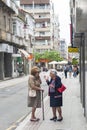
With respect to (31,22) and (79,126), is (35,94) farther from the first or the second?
(31,22)

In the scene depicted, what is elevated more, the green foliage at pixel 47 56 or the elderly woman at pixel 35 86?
the elderly woman at pixel 35 86

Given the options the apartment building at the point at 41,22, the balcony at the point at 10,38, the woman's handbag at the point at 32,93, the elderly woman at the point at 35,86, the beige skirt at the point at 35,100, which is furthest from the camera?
the apartment building at the point at 41,22

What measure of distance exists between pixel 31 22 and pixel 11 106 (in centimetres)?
7990

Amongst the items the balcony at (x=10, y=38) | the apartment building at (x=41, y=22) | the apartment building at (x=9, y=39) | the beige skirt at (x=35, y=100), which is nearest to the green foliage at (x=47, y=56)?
the apartment building at (x=41, y=22)

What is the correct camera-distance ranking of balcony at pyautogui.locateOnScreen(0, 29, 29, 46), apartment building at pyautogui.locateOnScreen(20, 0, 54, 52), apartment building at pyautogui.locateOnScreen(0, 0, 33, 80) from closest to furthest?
balcony at pyautogui.locateOnScreen(0, 29, 29, 46) < apartment building at pyautogui.locateOnScreen(0, 0, 33, 80) < apartment building at pyautogui.locateOnScreen(20, 0, 54, 52)

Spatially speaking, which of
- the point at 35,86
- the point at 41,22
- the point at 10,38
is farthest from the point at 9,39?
the point at 41,22

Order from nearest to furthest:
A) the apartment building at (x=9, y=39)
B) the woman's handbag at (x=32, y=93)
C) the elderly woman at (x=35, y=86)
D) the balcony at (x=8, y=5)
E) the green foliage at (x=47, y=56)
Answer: the elderly woman at (x=35, y=86) → the woman's handbag at (x=32, y=93) → the apartment building at (x=9, y=39) → the balcony at (x=8, y=5) → the green foliage at (x=47, y=56)

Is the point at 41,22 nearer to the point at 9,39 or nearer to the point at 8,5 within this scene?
the point at 8,5

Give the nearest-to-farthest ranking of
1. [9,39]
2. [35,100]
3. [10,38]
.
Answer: [35,100]
[9,39]
[10,38]

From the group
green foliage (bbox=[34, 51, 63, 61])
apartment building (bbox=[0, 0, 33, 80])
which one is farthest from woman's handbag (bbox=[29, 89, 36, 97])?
green foliage (bbox=[34, 51, 63, 61])

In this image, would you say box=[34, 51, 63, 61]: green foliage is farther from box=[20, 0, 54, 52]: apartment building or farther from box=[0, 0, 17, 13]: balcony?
box=[0, 0, 17, 13]: balcony

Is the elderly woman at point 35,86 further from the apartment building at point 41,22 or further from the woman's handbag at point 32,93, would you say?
the apartment building at point 41,22

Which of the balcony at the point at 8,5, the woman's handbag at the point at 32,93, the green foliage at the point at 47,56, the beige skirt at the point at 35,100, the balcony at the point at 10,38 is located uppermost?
the balcony at the point at 8,5

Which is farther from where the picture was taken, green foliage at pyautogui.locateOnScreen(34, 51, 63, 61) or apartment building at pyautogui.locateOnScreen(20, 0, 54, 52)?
apartment building at pyautogui.locateOnScreen(20, 0, 54, 52)
